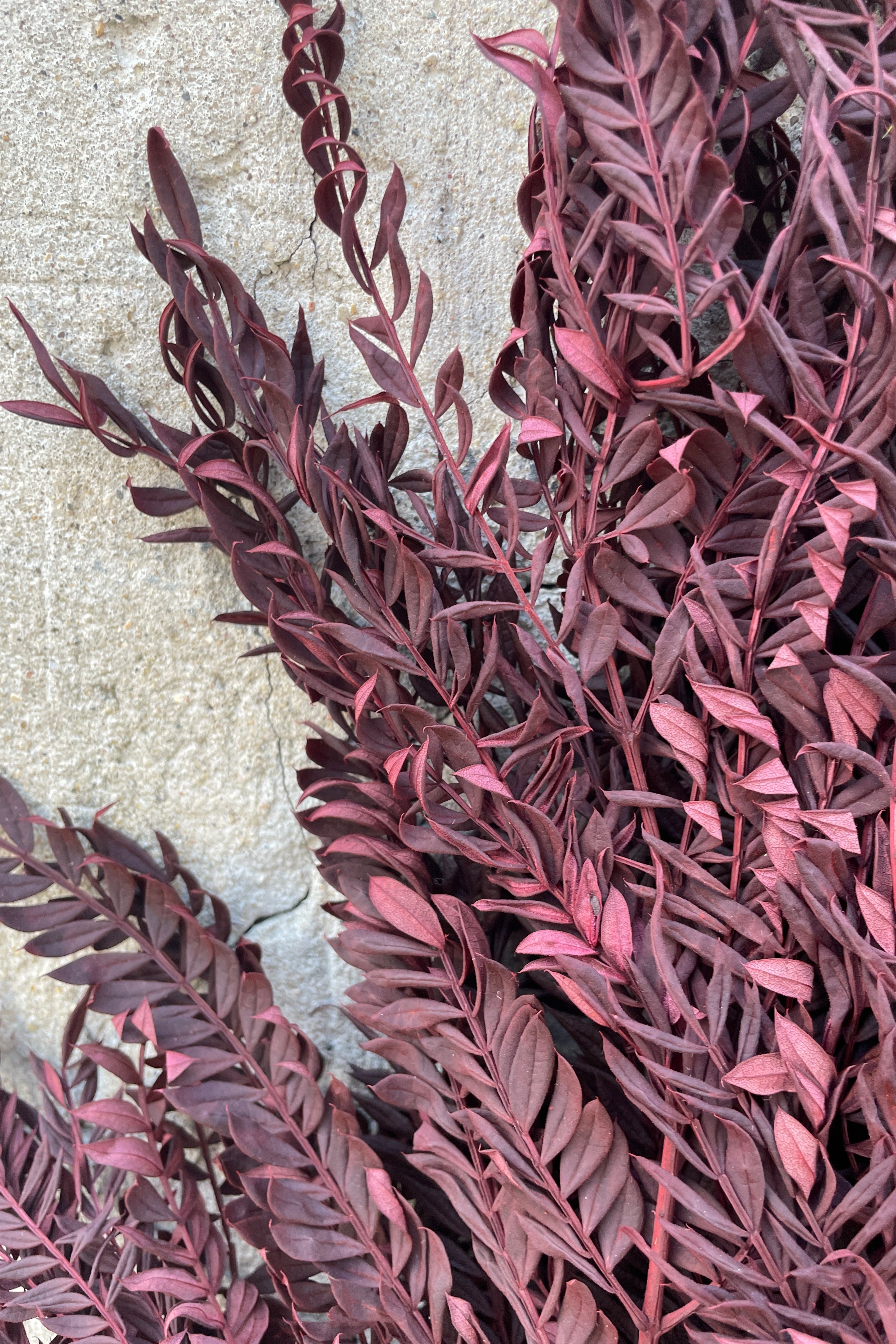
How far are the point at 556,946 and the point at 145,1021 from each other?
285 millimetres

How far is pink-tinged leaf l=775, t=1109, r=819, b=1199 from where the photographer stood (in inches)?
15.6

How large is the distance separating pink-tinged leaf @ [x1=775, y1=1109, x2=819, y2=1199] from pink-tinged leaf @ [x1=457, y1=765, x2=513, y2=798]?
194 mm

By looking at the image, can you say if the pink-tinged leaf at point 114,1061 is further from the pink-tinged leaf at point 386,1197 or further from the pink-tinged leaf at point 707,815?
the pink-tinged leaf at point 707,815

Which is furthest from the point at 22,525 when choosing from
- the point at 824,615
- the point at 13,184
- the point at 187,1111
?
the point at 824,615

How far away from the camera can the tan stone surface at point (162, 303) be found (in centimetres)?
57

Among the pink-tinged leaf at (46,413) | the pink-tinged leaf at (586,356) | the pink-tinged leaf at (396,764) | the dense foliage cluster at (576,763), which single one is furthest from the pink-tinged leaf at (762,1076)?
the pink-tinged leaf at (46,413)

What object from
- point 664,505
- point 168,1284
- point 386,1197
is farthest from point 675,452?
point 168,1284

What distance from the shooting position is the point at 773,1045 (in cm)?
42

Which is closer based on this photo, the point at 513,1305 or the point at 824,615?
the point at 824,615

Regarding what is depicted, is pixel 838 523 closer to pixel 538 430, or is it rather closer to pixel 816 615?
pixel 816 615

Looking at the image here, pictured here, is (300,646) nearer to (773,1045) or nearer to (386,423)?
(386,423)

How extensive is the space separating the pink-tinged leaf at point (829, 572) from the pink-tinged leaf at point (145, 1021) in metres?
0.47

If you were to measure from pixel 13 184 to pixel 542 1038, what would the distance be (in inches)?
24.9

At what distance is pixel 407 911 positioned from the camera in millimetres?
493
